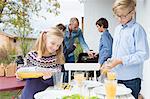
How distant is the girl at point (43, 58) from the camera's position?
6.23 feet

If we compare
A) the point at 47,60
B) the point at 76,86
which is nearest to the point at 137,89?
the point at 76,86

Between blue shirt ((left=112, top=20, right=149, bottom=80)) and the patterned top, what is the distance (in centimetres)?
43

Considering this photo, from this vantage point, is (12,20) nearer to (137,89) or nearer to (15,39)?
(15,39)

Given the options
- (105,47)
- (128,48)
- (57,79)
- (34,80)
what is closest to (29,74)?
(34,80)

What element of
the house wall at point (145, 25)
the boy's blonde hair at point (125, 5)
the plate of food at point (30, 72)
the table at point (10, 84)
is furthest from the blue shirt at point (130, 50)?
the house wall at point (145, 25)

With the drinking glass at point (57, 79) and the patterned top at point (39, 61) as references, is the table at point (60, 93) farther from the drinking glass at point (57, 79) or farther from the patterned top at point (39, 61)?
the patterned top at point (39, 61)

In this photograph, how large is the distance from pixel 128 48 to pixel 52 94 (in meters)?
0.59

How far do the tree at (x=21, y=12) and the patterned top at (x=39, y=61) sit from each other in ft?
9.66

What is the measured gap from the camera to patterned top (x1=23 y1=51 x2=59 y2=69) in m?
1.91

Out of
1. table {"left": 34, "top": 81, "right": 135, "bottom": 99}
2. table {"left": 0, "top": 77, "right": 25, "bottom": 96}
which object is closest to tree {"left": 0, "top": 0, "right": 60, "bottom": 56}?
table {"left": 0, "top": 77, "right": 25, "bottom": 96}

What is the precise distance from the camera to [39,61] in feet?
6.28

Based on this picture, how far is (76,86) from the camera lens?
1962 millimetres

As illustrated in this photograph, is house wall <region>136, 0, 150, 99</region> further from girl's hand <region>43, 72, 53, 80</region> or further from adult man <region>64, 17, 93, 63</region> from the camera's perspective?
girl's hand <region>43, 72, 53, 80</region>

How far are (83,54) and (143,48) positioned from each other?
2.51 metres
